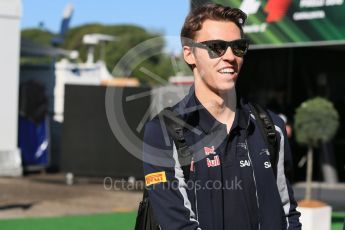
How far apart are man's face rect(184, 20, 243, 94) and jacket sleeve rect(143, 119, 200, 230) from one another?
25cm

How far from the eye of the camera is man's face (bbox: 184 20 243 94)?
277 cm

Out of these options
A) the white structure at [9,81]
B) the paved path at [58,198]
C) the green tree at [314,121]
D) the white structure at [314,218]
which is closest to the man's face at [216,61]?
the white structure at [314,218]

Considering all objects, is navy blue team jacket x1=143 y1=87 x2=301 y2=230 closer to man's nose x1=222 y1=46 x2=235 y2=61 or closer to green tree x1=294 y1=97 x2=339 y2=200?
man's nose x1=222 y1=46 x2=235 y2=61

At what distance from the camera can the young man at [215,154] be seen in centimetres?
272

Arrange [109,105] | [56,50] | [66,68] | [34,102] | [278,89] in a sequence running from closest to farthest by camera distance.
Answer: [109,105] < [278,89] < [34,102] < [56,50] < [66,68]

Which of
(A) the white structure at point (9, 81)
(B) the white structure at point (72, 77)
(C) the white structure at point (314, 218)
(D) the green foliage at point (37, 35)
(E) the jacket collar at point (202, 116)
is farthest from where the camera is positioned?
(D) the green foliage at point (37, 35)

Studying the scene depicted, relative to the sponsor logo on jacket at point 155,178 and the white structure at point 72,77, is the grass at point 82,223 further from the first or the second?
the white structure at point 72,77

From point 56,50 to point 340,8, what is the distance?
39.2ft

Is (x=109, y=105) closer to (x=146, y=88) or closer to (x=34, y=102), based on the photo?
(x=146, y=88)

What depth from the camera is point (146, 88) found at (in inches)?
627

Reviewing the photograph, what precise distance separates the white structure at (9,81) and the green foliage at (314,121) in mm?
9215

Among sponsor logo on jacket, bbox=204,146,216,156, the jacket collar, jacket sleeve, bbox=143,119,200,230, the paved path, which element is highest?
the jacket collar

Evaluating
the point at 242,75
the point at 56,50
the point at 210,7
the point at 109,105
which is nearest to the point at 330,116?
the point at 242,75

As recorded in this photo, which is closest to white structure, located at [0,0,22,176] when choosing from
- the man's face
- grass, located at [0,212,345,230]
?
grass, located at [0,212,345,230]
